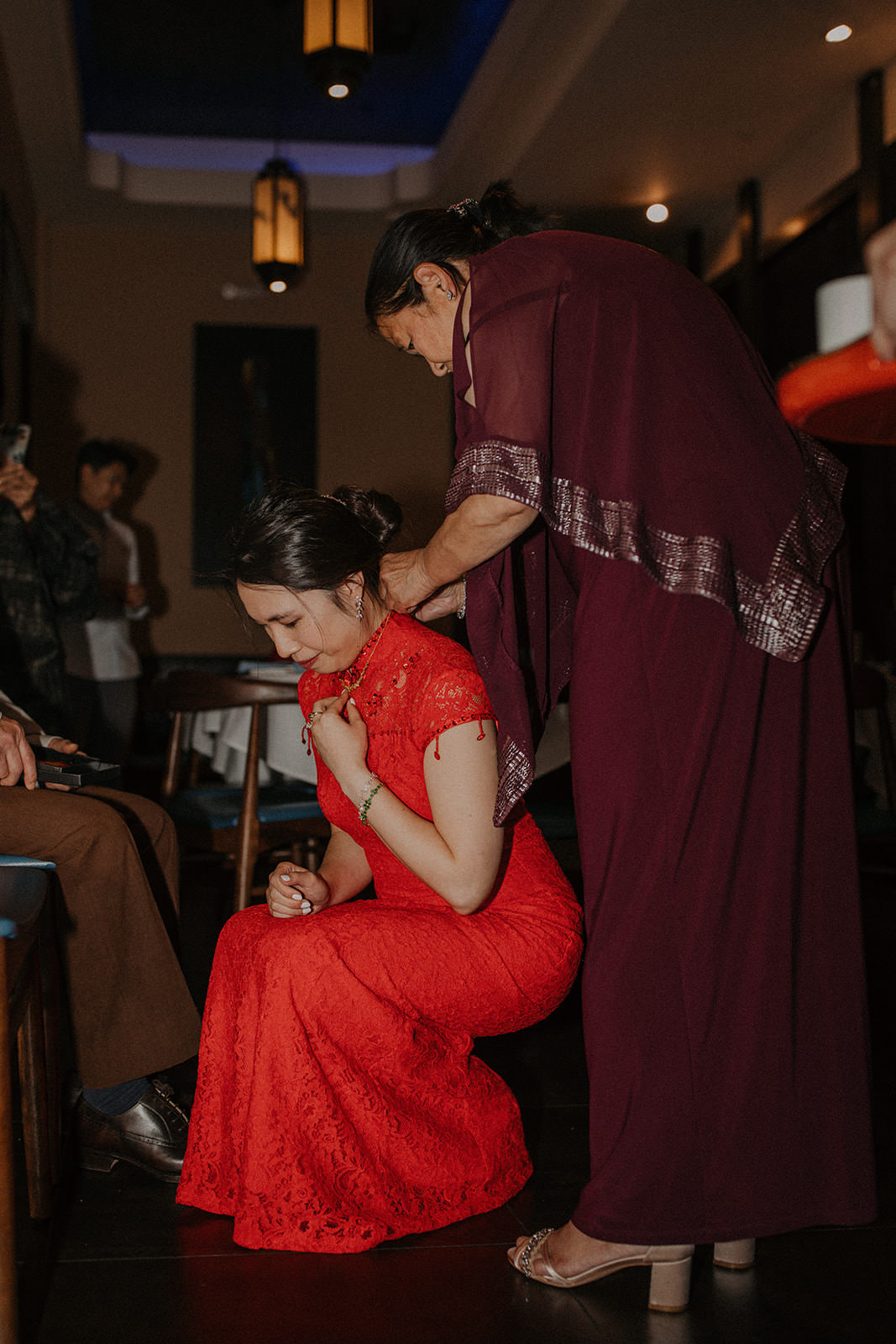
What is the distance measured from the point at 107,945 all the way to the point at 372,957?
0.48 meters

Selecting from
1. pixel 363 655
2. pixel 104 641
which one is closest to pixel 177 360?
pixel 104 641

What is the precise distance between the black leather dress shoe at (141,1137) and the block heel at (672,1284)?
2.42ft

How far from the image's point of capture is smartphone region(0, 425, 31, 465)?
9.21ft

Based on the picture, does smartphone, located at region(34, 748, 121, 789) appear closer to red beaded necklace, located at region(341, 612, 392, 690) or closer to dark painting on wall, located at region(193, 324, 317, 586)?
red beaded necklace, located at region(341, 612, 392, 690)

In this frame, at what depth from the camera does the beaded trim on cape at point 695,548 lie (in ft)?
4.33

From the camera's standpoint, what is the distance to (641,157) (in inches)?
205

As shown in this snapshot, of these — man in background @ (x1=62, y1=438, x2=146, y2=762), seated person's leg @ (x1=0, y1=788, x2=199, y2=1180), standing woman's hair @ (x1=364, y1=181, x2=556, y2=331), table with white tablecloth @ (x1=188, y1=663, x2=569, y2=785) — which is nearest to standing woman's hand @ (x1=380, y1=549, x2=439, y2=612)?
standing woman's hair @ (x1=364, y1=181, x2=556, y2=331)

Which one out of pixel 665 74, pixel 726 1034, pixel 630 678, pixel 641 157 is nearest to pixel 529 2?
pixel 665 74

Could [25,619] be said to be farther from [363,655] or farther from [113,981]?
[363,655]

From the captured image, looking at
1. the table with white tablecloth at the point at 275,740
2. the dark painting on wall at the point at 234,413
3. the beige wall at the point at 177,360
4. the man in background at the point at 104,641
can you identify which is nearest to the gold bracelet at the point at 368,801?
the table with white tablecloth at the point at 275,740

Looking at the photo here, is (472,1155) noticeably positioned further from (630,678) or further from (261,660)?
(261,660)

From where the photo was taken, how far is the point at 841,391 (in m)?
0.66

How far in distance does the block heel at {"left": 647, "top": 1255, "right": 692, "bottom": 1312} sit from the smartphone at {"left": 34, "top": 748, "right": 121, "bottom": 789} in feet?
3.50

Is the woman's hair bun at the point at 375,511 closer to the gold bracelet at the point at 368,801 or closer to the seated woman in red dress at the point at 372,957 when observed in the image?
the seated woman in red dress at the point at 372,957
